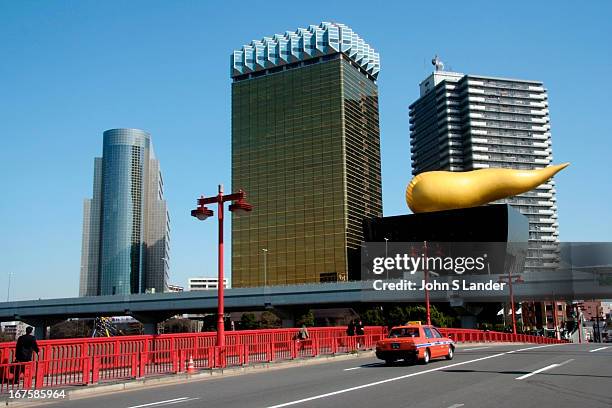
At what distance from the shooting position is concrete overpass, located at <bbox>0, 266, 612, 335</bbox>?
302 feet

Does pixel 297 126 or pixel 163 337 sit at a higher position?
pixel 297 126

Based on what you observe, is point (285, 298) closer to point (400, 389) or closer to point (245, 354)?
point (245, 354)

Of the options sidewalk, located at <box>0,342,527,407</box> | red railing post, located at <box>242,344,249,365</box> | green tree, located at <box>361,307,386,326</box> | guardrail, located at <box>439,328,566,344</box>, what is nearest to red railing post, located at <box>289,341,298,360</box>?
sidewalk, located at <box>0,342,527,407</box>

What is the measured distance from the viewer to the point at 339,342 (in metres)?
32.1

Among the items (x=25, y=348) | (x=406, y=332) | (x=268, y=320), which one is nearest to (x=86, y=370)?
(x=25, y=348)

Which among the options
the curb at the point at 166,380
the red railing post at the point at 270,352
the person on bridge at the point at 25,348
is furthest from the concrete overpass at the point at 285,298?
the person on bridge at the point at 25,348

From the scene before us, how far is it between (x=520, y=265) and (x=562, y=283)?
2563 centimetres

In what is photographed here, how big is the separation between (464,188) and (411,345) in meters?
88.9

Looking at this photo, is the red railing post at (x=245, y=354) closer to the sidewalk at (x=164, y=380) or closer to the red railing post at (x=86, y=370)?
the sidewalk at (x=164, y=380)

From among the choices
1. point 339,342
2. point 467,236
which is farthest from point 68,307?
point 339,342

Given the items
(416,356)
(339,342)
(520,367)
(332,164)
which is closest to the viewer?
(520,367)

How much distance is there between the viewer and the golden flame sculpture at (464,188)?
104375mm

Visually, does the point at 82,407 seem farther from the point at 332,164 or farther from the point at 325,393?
the point at 332,164

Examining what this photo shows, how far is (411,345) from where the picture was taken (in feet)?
76.6
